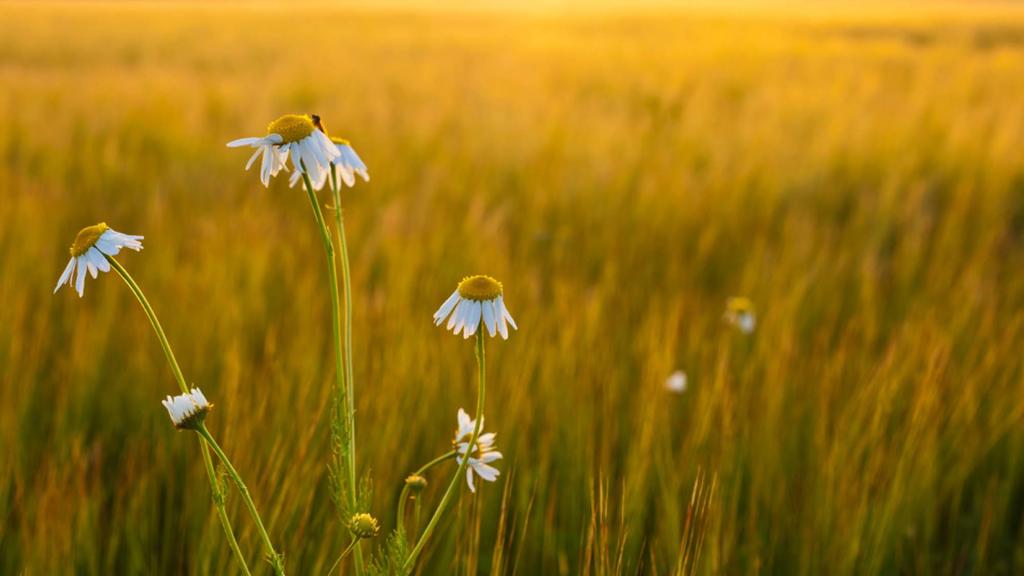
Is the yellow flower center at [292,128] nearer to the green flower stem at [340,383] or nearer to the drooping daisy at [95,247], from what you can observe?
the green flower stem at [340,383]

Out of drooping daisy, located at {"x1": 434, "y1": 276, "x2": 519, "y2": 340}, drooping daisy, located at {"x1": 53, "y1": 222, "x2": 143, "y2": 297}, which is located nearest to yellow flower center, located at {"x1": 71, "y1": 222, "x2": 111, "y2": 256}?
drooping daisy, located at {"x1": 53, "y1": 222, "x2": 143, "y2": 297}

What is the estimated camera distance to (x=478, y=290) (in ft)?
2.39

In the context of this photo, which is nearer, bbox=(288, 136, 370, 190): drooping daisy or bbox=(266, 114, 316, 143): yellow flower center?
bbox=(266, 114, 316, 143): yellow flower center

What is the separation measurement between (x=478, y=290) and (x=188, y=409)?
264 millimetres

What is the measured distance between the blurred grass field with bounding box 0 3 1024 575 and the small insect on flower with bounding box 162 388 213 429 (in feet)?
1.00

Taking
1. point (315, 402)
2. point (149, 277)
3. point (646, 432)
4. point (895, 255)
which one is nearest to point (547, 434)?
point (646, 432)

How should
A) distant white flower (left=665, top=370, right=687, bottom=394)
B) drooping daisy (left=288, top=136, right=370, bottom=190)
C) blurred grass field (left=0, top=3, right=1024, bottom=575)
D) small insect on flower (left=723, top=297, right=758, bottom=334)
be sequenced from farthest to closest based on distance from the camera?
small insect on flower (left=723, top=297, right=758, bottom=334) → distant white flower (left=665, top=370, right=687, bottom=394) → blurred grass field (left=0, top=3, right=1024, bottom=575) → drooping daisy (left=288, top=136, right=370, bottom=190)

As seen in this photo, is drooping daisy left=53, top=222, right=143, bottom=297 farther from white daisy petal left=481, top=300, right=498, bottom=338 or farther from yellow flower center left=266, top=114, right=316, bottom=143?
white daisy petal left=481, top=300, right=498, bottom=338

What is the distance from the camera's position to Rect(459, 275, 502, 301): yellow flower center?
0.73 metres

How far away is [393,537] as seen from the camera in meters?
0.76

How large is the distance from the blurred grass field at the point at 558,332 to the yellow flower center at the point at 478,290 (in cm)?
30

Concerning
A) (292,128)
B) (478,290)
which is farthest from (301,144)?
(478,290)

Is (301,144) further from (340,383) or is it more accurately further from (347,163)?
(340,383)

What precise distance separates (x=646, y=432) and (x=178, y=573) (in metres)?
0.68
